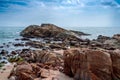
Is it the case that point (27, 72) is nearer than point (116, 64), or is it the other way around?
point (116, 64)

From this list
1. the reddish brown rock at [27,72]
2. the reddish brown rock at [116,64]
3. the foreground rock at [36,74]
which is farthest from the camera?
the reddish brown rock at [27,72]

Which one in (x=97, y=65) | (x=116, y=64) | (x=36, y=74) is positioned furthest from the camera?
(x=36, y=74)

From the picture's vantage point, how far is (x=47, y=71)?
659 inches

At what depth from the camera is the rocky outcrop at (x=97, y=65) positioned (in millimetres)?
14781

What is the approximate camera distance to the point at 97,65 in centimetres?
1478

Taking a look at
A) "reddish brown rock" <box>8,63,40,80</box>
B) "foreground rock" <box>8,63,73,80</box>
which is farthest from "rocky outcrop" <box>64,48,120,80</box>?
"reddish brown rock" <box>8,63,40,80</box>

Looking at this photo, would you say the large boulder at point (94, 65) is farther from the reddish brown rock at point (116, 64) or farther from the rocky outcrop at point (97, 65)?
the reddish brown rock at point (116, 64)

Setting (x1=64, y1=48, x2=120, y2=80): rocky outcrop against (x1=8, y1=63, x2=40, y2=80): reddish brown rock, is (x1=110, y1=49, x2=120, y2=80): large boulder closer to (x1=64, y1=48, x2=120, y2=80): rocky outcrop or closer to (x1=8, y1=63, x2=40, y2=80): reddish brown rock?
(x1=64, y1=48, x2=120, y2=80): rocky outcrop

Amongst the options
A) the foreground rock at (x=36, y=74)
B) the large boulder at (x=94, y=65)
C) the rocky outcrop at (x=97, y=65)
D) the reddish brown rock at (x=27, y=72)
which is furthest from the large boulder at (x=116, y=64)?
the reddish brown rock at (x=27, y=72)

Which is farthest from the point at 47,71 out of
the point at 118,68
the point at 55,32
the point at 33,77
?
the point at 55,32

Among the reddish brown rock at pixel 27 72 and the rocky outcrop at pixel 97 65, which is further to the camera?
the reddish brown rock at pixel 27 72

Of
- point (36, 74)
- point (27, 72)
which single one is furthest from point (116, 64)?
point (27, 72)

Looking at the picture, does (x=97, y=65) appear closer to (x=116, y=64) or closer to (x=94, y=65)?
(x=94, y=65)

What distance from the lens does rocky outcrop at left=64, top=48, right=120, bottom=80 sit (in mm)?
14781
